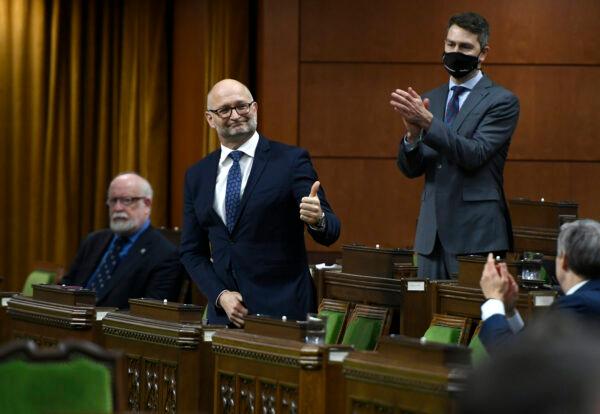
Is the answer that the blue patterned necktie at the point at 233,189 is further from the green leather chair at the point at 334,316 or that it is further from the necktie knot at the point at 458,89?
the necktie knot at the point at 458,89

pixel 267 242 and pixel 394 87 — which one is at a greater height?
pixel 394 87

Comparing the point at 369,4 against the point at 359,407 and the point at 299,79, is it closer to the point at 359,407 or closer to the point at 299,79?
the point at 299,79

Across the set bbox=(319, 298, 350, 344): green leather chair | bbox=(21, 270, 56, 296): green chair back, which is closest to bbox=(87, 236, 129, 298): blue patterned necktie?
bbox=(21, 270, 56, 296): green chair back

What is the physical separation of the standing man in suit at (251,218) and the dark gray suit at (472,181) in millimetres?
521

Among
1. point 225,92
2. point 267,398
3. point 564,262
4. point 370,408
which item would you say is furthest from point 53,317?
point 564,262

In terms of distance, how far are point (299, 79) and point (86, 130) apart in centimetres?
171

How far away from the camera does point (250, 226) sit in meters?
4.19

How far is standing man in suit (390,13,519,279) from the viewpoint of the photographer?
447 cm

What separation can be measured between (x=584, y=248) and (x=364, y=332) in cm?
153

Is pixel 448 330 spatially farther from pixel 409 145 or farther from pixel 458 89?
pixel 458 89

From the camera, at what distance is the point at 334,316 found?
15.7ft

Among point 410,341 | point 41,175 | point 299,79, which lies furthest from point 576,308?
point 41,175

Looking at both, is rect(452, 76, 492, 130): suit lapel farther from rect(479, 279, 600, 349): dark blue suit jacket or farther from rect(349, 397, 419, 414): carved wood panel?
rect(349, 397, 419, 414): carved wood panel

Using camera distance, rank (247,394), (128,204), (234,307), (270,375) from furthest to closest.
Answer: (128,204) → (234,307) → (247,394) → (270,375)
